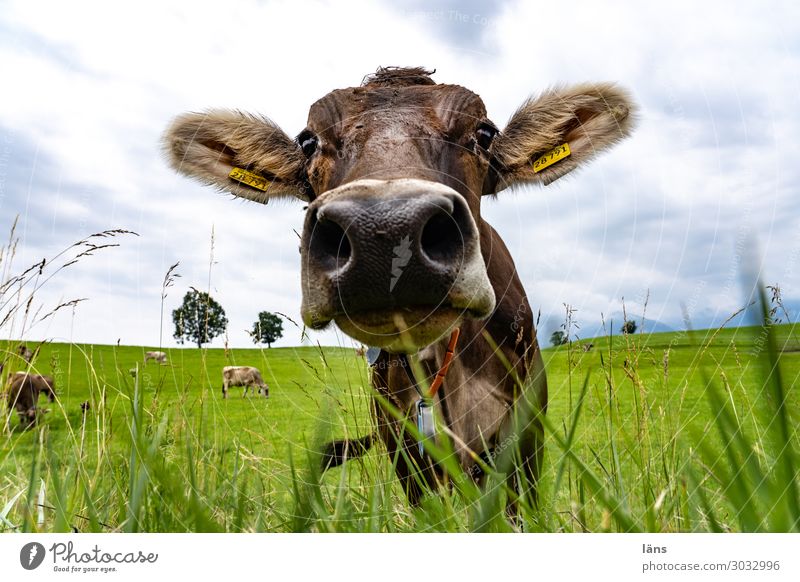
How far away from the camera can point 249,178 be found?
4.31 m

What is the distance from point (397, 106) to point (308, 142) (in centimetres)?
63

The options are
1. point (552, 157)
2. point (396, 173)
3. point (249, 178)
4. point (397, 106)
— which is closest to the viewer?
point (396, 173)

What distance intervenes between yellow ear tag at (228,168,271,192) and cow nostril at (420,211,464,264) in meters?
2.37

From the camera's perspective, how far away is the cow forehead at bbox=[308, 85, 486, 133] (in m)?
3.50

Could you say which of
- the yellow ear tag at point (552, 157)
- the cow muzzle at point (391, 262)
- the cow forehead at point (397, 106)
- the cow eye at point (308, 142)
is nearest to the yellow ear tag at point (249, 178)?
the cow eye at point (308, 142)

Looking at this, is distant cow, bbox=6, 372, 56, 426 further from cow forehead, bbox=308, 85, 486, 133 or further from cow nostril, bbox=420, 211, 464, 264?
cow forehead, bbox=308, 85, 486, 133

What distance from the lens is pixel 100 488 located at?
3002 millimetres

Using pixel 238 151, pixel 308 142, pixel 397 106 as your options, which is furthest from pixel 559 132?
pixel 238 151

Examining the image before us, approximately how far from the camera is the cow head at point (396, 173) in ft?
7.19

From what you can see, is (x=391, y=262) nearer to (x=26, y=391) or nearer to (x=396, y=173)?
(x=396, y=173)

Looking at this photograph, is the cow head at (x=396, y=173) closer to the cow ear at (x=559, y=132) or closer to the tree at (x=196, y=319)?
the cow ear at (x=559, y=132)

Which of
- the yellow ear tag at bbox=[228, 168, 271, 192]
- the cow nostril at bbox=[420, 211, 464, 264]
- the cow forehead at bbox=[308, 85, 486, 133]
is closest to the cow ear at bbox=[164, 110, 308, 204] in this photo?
the yellow ear tag at bbox=[228, 168, 271, 192]
